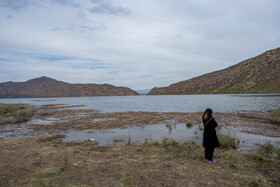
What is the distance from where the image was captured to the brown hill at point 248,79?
9686cm

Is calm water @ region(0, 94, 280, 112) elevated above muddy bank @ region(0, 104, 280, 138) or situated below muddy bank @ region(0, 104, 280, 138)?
above

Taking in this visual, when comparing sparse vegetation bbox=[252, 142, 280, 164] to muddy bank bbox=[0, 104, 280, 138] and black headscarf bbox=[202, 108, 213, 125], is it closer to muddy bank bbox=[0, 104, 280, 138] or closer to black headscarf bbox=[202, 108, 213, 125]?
black headscarf bbox=[202, 108, 213, 125]

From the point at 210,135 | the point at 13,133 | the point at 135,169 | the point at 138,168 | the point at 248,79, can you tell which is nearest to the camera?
the point at 135,169

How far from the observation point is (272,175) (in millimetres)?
6270

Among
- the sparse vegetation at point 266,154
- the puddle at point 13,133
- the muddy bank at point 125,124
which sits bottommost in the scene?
the puddle at point 13,133

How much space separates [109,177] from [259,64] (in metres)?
133

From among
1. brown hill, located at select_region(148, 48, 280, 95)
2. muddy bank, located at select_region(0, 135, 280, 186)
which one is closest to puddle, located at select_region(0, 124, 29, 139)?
muddy bank, located at select_region(0, 135, 280, 186)

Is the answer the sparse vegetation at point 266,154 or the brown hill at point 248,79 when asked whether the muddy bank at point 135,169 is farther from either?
the brown hill at point 248,79

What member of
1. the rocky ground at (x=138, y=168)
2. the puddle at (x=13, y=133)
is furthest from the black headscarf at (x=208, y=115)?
the puddle at (x=13, y=133)

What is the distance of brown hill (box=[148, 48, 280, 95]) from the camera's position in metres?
96.9

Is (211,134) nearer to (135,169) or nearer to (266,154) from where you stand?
(266,154)

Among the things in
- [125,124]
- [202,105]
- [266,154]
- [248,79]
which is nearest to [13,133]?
[125,124]

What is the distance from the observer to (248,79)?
111 m

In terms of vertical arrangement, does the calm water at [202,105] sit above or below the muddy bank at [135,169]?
above
